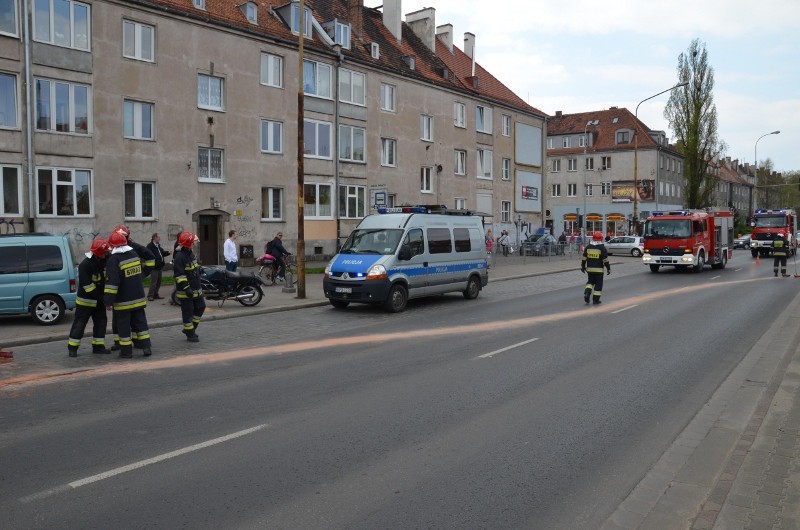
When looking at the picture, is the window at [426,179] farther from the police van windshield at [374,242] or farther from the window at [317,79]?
the police van windshield at [374,242]

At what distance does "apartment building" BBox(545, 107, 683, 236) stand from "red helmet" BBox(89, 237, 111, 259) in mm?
60345

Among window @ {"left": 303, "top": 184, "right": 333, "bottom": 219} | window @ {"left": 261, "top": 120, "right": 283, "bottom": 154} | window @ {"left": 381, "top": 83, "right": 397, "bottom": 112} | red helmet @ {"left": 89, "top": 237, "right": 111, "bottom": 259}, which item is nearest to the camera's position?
red helmet @ {"left": 89, "top": 237, "right": 111, "bottom": 259}

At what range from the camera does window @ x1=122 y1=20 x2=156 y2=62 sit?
2444 centimetres

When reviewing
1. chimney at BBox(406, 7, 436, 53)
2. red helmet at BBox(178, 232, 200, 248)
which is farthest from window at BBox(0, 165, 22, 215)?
chimney at BBox(406, 7, 436, 53)

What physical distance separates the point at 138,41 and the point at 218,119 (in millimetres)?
4197

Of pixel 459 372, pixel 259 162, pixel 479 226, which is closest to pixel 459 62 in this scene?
pixel 259 162

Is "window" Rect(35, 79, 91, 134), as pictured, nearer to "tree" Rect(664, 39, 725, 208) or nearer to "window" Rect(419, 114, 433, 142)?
"window" Rect(419, 114, 433, 142)

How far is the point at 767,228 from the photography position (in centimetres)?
4331

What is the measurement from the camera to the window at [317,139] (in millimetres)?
31141

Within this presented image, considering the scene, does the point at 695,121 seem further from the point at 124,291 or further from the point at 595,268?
the point at 124,291

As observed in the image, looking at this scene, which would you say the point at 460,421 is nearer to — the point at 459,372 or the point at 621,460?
the point at 621,460

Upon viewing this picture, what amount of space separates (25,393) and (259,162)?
22229mm

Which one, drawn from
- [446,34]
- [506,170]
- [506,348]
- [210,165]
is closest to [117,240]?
[506,348]

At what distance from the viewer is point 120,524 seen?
165 inches
